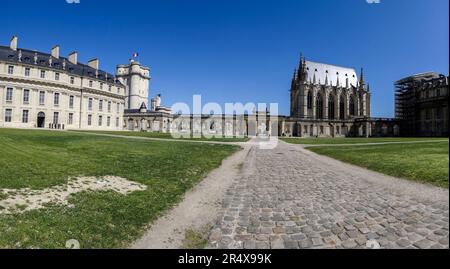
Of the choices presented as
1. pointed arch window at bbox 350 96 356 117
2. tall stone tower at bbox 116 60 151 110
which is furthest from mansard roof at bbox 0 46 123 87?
pointed arch window at bbox 350 96 356 117

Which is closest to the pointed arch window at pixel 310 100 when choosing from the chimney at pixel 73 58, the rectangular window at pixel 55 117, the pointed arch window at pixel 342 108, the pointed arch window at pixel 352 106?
the pointed arch window at pixel 342 108

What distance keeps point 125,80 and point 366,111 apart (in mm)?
95432

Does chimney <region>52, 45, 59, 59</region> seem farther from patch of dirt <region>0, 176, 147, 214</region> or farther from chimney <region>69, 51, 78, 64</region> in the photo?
patch of dirt <region>0, 176, 147, 214</region>

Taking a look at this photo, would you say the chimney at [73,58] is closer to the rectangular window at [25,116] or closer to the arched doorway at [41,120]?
the arched doorway at [41,120]

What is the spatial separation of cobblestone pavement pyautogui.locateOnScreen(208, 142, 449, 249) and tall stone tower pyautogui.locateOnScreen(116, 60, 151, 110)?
102 meters

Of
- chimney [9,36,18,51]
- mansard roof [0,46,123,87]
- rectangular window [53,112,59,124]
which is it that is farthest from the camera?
rectangular window [53,112,59,124]

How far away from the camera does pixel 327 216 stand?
18.9 ft

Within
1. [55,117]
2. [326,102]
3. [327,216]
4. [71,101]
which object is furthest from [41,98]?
[326,102]

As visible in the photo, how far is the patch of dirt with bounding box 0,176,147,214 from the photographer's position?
610 centimetres

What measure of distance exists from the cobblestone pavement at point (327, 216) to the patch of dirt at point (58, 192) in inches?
148

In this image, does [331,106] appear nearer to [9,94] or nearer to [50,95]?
[50,95]

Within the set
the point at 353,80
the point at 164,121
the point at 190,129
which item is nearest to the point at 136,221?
the point at 190,129

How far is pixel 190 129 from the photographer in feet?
230

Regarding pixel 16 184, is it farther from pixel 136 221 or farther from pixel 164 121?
pixel 164 121
